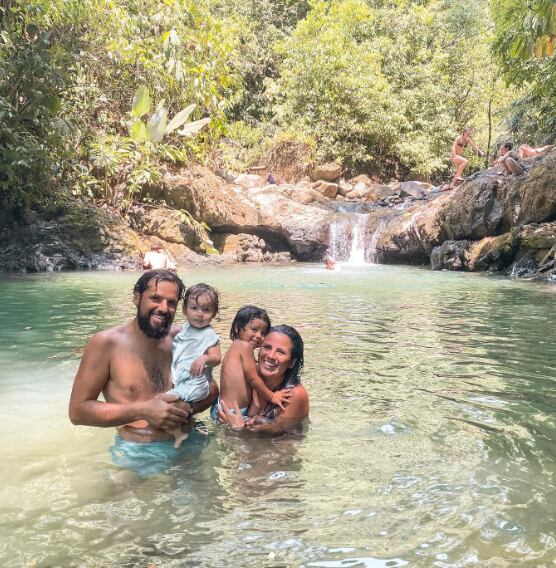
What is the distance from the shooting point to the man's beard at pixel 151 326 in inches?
135

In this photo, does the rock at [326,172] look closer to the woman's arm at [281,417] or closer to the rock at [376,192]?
the rock at [376,192]

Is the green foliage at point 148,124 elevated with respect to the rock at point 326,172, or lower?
lower

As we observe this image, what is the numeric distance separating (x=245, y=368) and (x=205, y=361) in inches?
20.6

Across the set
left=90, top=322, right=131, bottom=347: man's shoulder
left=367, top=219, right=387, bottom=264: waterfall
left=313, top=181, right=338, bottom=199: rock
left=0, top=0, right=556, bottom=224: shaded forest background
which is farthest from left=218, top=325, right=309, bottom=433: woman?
left=313, top=181, right=338, bottom=199: rock

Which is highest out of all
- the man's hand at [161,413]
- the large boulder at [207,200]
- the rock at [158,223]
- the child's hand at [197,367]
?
the large boulder at [207,200]

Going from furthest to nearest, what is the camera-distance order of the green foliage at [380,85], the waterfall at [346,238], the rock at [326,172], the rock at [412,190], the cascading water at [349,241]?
the green foliage at [380,85], the rock at [326,172], the rock at [412,190], the waterfall at [346,238], the cascading water at [349,241]

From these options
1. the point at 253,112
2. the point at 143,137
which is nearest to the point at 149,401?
the point at 143,137

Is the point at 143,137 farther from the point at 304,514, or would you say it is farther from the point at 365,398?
the point at 365,398

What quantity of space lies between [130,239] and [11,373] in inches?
575

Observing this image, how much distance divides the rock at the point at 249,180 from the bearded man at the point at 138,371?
25069mm

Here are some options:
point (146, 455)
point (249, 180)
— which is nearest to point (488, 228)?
point (249, 180)

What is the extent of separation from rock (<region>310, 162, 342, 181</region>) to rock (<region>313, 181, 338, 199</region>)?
1285 mm

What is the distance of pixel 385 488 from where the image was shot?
3.25 metres

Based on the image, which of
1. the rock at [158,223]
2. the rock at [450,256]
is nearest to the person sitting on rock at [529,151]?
the rock at [450,256]
